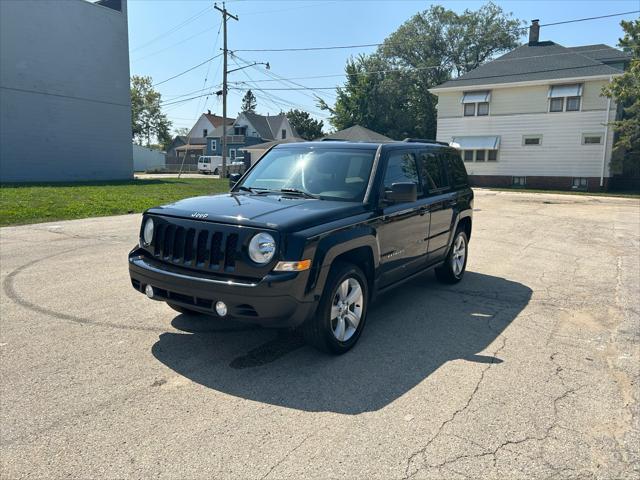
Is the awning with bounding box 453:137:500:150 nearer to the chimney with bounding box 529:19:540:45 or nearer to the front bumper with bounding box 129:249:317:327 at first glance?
the chimney with bounding box 529:19:540:45

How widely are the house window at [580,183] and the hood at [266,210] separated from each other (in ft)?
101

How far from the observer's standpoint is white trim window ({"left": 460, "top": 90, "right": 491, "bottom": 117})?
33.2 m

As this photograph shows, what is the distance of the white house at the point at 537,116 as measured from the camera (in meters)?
29.9

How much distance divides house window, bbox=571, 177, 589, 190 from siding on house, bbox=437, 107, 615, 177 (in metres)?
0.29

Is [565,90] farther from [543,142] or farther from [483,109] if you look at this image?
[483,109]

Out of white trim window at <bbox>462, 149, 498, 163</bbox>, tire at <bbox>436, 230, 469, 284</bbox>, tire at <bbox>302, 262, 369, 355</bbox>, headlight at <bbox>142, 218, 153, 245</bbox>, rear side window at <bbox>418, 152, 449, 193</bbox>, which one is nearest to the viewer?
tire at <bbox>302, 262, 369, 355</bbox>

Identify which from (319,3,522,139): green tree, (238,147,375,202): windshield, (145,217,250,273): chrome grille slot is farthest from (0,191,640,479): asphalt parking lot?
(319,3,522,139): green tree

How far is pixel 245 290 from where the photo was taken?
11.9 ft

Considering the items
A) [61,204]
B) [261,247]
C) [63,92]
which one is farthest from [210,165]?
[261,247]

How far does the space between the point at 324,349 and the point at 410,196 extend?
1675 mm

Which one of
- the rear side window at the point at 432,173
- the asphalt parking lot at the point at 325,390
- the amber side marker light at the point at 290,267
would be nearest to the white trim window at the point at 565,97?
the asphalt parking lot at the point at 325,390

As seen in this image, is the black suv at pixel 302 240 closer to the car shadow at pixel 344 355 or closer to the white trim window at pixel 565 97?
the car shadow at pixel 344 355

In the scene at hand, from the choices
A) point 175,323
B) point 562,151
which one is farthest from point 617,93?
point 175,323

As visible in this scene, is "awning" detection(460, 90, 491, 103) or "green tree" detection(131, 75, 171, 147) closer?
"awning" detection(460, 90, 491, 103)
